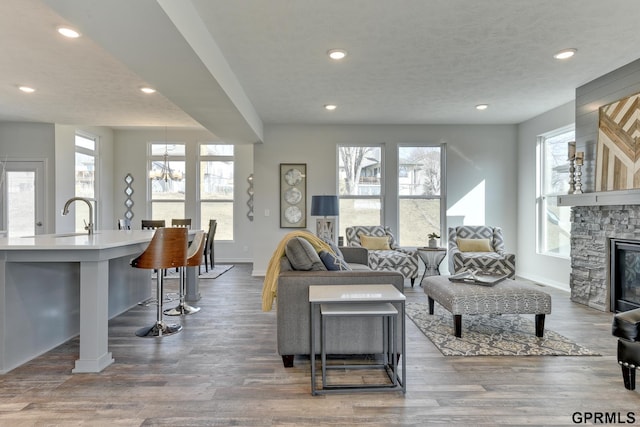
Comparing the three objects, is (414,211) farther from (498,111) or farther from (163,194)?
(163,194)

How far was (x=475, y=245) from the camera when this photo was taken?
557 centimetres

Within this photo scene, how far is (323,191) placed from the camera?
255 inches

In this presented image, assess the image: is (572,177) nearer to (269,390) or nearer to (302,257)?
(302,257)

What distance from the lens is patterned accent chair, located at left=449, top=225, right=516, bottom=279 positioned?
199 inches

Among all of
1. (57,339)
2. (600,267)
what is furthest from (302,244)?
(600,267)

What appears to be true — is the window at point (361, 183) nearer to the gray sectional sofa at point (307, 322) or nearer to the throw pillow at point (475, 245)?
the throw pillow at point (475, 245)

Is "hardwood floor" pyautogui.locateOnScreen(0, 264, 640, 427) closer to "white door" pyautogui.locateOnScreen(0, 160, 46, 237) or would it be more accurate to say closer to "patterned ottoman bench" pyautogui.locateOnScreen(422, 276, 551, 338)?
"patterned ottoman bench" pyautogui.locateOnScreen(422, 276, 551, 338)

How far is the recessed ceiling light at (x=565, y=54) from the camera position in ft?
11.3

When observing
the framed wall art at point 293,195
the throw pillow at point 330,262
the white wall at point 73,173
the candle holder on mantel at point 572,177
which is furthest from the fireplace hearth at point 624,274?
the white wall at point 73,173

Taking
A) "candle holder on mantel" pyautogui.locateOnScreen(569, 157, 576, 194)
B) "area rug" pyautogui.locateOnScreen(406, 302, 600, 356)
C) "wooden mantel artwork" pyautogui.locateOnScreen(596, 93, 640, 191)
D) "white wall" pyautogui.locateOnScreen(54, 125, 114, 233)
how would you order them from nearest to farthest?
1. "area rug" pyautogui.locateOnScreen(406, 302, 600, 356)
2. "wooden mantel artwork" pyautogui.locateOnScreen(596, 93, 640, 191)
3. "candle holder on mantel" pyautogui.locateOnScreen(569, 157, 576, 194)
4. "white wall" pyautogui.locateOnScreen(54, 125, 114, 233)

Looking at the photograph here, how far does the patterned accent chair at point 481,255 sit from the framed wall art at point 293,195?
→ 97.9 inches

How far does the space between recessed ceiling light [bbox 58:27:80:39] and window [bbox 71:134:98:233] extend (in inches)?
186

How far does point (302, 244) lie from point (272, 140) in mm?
4027

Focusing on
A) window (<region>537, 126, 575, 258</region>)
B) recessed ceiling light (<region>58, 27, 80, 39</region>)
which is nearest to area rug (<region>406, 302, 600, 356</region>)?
window (<region>537, 126, 575, 258</region>)
